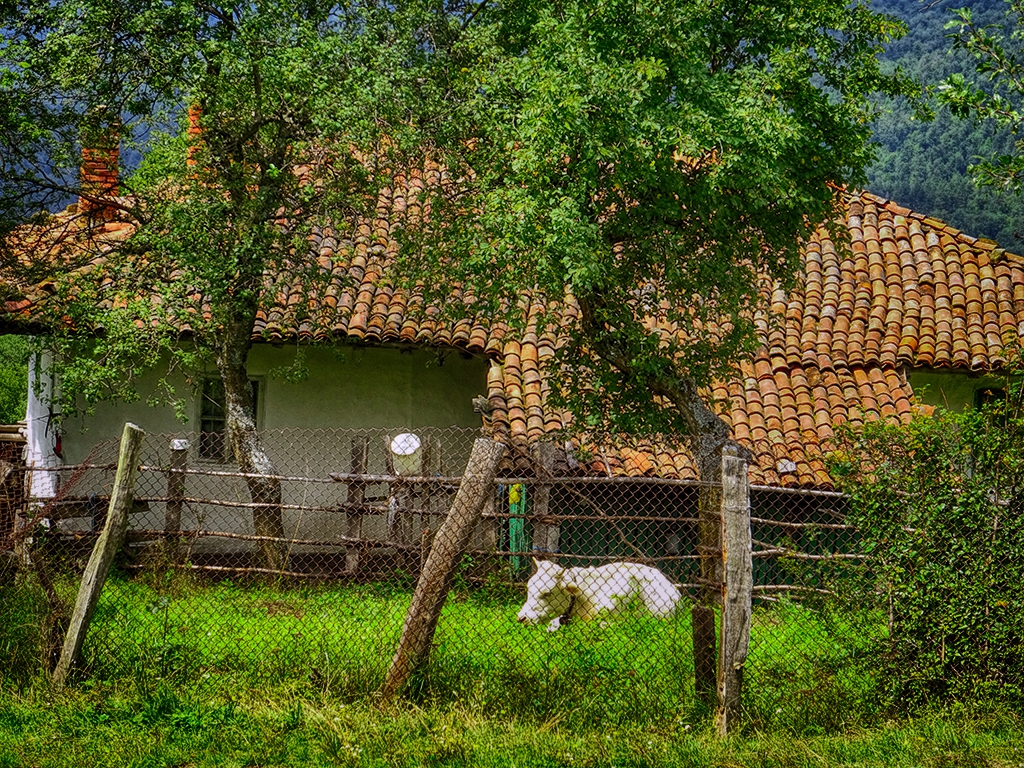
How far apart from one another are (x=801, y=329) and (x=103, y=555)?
10.5m

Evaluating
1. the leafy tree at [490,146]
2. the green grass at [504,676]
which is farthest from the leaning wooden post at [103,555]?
the leafy tree at [490,146]

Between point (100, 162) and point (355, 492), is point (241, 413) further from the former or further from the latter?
point (100, 162)

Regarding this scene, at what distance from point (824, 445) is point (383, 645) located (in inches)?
286

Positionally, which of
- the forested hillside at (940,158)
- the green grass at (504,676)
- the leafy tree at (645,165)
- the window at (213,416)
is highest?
the forested hillside at (940,158)

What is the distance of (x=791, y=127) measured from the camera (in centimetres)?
771

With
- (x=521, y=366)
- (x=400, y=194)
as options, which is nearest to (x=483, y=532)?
(x=521, y=366)

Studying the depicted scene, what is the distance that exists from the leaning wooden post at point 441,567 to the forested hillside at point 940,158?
1044 inches

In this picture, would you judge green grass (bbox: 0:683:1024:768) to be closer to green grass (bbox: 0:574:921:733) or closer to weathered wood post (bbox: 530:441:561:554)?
green grass (bbox: 0:574:921:733)

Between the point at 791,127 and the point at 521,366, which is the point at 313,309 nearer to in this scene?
the point at 521,366

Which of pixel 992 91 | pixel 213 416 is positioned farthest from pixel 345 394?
pixel 992 91

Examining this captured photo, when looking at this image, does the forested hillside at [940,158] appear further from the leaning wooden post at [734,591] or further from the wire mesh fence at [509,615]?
the leaning wooden post at [734,591]

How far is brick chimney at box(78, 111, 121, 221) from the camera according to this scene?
9.91 meters

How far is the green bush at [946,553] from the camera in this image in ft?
18.1

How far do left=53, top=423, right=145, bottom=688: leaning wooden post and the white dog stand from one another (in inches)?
137
